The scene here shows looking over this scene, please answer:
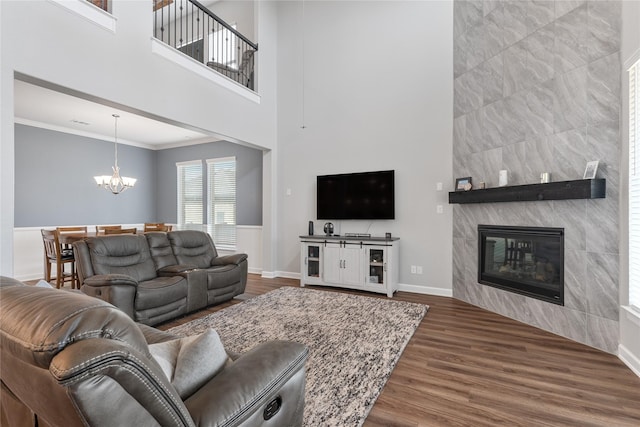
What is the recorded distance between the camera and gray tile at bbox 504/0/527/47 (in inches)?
138

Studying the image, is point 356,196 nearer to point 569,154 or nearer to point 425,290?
point 425,290

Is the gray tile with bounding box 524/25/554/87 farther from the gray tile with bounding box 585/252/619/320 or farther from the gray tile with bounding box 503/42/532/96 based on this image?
the gray tile with bounding box 585/252/619/320

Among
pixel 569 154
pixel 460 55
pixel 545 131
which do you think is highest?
pixel 460 55

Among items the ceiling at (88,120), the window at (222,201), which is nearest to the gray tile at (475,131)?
the ceiling at (88,120)

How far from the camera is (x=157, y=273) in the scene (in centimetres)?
393

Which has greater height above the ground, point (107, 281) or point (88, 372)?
point (88, 372)

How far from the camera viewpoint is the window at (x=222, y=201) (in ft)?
22.6

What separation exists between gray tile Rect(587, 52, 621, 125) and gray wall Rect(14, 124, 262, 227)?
200 inches

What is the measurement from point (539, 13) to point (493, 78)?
734 millimetres

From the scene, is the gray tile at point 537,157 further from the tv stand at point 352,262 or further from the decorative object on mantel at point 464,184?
the tv stand at point 352,262

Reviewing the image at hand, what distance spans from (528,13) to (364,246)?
3.40 meters

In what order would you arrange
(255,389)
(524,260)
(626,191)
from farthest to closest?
(524,260)
(626,191)
(255,389)

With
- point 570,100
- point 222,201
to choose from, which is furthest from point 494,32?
point 222,201

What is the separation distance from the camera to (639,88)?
2.48 m
